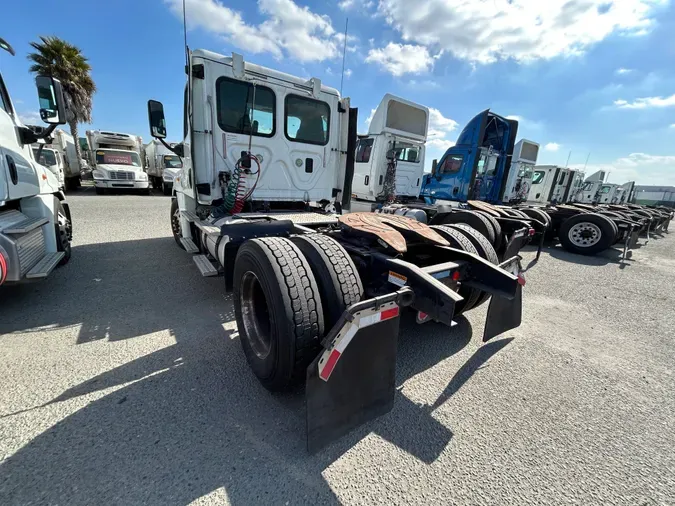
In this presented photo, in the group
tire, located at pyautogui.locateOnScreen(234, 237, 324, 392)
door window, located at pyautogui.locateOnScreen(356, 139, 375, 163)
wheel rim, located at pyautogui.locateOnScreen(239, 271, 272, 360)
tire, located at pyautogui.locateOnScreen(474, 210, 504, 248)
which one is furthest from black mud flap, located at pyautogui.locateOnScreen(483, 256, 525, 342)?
door window, located at pyautogui.locateOnScreen(356, 139, 375, 163)

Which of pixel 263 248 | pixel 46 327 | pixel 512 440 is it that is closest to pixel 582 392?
pixel 512 440

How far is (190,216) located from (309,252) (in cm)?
336

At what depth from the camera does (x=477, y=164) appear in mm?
10227

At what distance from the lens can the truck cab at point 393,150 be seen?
8828mm

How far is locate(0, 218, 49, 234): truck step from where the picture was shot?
291 centimetres

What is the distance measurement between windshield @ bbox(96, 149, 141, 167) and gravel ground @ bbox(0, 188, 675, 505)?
15.2 metres

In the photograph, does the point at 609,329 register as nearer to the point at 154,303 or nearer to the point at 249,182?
the point at 249,182

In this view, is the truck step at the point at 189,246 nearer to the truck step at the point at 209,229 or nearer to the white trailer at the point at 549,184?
the truck step at the point at 209,229

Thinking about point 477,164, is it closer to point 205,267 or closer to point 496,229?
point 496,229

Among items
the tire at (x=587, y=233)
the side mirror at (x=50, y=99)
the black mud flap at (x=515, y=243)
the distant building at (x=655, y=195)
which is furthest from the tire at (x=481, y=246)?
the distant building at (x=655, y=195)

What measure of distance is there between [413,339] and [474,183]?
913 cm

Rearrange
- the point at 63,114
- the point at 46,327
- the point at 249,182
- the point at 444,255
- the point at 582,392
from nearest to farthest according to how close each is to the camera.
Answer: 1. the point at 582,392
2. the point at 444,255
3. the point at 46,327
4. the point at 63,114
5. the point at 249,182

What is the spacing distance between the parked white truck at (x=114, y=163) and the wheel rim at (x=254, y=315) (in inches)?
669

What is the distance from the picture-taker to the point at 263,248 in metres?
2.15
